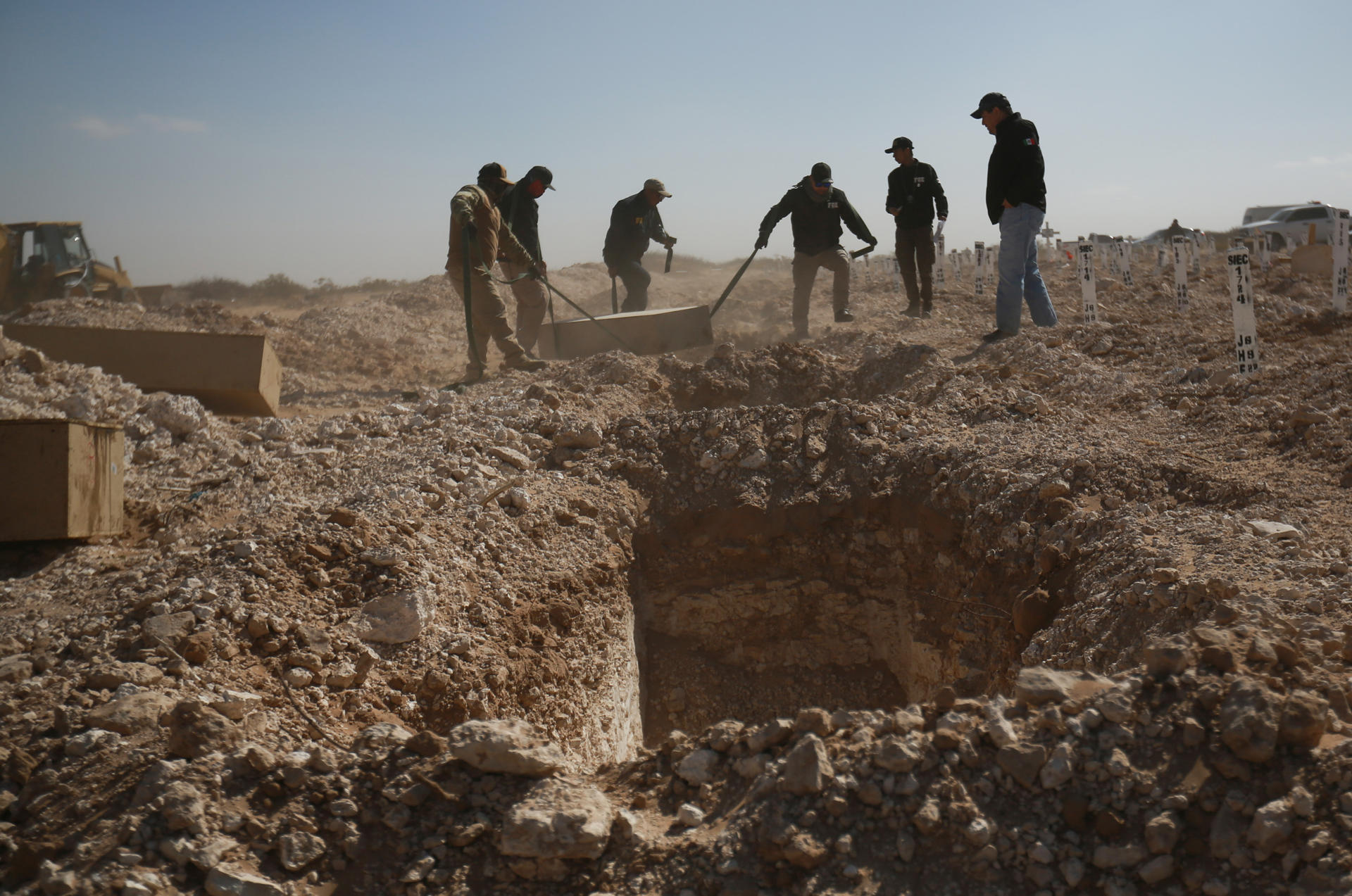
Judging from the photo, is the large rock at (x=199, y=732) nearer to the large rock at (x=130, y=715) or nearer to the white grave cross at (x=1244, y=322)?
the large rock at (x=130, y=715)

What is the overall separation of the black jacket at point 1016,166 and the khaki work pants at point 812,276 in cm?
243

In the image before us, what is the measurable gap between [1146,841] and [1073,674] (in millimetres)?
513

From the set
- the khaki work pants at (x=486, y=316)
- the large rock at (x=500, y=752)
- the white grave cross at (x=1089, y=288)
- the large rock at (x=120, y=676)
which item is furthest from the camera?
the white grave cross at (x=1089, y=288)

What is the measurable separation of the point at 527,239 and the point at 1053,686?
7.19 meters

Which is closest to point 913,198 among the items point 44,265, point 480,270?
point 480,270

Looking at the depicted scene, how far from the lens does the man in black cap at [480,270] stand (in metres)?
7.33

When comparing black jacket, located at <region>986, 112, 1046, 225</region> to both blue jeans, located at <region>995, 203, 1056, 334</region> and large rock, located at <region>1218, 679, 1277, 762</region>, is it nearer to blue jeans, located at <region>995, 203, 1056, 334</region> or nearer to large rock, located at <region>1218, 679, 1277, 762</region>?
blue jeans, located at <region>995, 203, 1056, 334</region>

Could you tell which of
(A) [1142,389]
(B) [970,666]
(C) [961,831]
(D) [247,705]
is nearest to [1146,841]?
(C) [961,831]

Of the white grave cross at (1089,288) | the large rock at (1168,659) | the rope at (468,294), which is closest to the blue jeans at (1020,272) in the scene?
the white grave cross at (1089,288)

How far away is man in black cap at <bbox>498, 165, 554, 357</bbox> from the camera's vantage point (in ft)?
27.2

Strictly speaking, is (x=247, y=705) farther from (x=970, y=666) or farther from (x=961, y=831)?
(x=970, y=666)

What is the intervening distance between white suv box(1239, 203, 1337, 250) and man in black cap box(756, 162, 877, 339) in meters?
14.7

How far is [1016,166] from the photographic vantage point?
6.47 metres

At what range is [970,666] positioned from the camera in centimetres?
416
